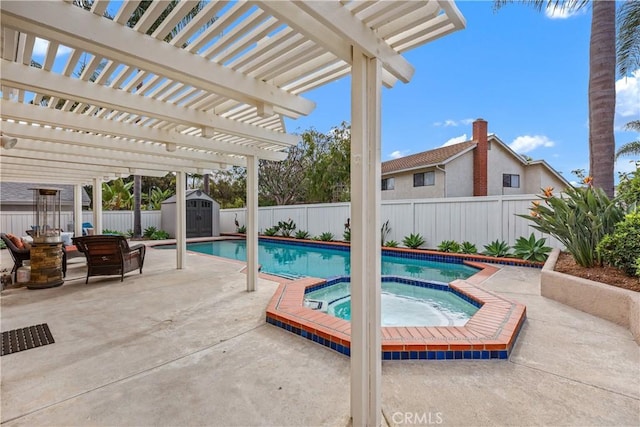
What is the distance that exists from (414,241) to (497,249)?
2748 mm

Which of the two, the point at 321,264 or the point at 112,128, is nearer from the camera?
the point at 112,128

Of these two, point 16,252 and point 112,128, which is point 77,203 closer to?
point 16,252

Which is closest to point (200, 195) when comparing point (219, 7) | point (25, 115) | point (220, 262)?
point (220, 262)

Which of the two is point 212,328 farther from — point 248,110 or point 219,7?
point 219,7

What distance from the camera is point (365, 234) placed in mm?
2086

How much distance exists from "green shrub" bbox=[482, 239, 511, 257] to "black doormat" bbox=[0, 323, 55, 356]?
9.70 metres

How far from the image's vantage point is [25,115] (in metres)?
3.52

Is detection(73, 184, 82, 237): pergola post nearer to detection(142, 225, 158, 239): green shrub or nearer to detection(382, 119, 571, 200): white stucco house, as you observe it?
detection(142, 225, 158, 239): green shrub

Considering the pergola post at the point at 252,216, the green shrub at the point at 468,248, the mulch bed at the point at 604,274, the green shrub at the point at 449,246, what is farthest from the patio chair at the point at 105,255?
the green shrub at the point at 468,248

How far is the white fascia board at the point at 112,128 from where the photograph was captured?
11.5 ft

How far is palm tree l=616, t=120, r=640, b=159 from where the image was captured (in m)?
17.9

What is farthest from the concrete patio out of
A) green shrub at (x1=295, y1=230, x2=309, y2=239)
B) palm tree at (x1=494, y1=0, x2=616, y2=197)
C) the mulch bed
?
green shrub at (x1=295, y1=230, x2=309, y2=239)

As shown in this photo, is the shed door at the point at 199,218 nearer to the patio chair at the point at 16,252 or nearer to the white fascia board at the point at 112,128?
the patio chair at the point at 16,252

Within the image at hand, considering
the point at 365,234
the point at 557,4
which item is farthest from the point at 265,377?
the point at 557,4
